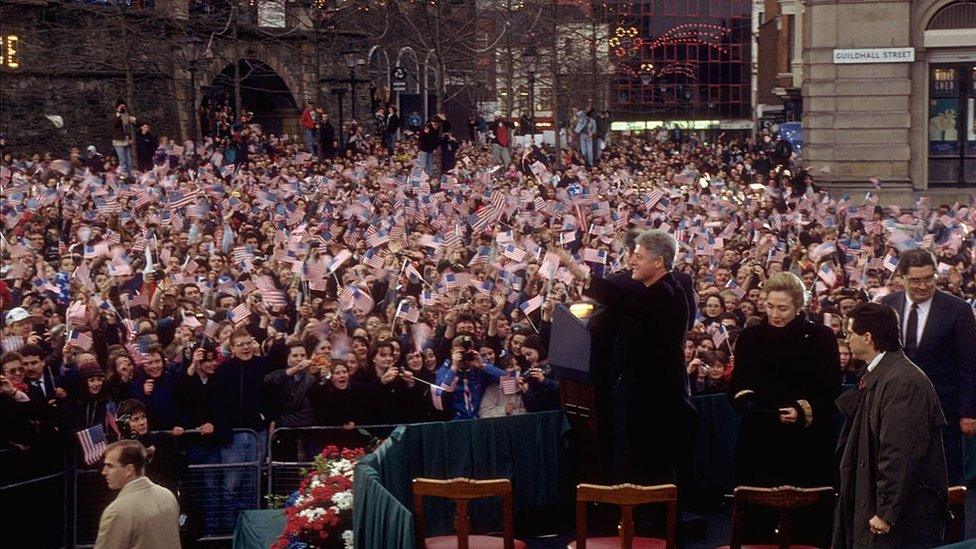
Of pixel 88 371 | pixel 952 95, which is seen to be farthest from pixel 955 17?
pixel 88 371

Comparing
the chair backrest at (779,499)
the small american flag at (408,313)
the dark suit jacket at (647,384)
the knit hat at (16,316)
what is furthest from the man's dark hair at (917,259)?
the knit hat at (16,316)

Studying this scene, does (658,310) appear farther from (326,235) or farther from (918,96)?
(918,96)

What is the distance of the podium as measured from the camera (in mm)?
9664

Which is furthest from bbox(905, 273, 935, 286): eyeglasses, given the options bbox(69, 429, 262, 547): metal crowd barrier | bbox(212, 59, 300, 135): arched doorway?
bbox(212, 59, 300, 135): arched doorway

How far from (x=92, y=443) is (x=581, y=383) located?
12.9 feet

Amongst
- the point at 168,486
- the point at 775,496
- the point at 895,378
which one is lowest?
the point at 168,486

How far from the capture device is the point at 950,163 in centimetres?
3938

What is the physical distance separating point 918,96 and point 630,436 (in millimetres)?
30556

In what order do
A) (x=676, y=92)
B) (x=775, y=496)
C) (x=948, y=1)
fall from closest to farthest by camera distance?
1. (x=775, y=496)
2. (x=948, y=1)
3. (x=676, y=92)

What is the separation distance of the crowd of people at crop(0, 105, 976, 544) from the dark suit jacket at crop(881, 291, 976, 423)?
15 centimetres

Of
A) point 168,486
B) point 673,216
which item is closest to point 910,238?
point 673,216

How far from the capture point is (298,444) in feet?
41.5

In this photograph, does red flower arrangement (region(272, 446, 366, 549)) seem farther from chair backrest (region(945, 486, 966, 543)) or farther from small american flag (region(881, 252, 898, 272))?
small american flag (region(881, 252, 898, 272))

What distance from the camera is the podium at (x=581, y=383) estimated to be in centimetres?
966
